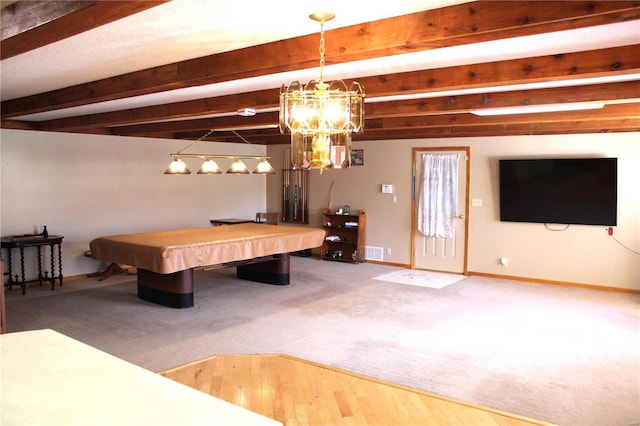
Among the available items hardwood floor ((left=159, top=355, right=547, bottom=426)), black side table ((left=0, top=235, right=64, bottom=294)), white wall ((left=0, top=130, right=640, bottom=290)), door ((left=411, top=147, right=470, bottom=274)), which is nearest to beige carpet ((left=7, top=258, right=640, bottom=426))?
black side table ((left=0, top=235, right=64, bottom=294))

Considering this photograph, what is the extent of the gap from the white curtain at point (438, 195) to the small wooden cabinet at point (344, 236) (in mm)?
1157

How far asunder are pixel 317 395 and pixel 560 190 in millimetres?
5326

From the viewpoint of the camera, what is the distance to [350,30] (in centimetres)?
265

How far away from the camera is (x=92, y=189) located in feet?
24.9

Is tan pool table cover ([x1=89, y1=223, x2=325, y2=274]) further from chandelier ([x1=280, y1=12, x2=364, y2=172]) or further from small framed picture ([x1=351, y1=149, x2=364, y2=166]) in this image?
chandelier ([x1=280, y1=12, x2=364, y2=172])

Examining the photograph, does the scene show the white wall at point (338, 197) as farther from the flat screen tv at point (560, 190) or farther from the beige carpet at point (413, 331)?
the beige carpet at point (413, 331)

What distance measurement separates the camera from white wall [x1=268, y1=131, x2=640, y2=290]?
6789 mm

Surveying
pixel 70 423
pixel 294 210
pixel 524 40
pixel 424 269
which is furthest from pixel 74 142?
pixel 70 423

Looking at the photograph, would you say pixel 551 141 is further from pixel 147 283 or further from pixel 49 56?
pixel 49 56

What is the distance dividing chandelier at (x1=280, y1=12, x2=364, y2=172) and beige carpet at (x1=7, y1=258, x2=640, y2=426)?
6.74 feet

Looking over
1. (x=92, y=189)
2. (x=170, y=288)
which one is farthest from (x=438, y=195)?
(x=92, y=189)

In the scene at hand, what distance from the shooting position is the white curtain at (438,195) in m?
8.07

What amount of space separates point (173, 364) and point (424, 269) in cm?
528

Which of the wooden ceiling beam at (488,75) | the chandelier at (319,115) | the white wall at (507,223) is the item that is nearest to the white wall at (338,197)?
the white wall at (507,223)
